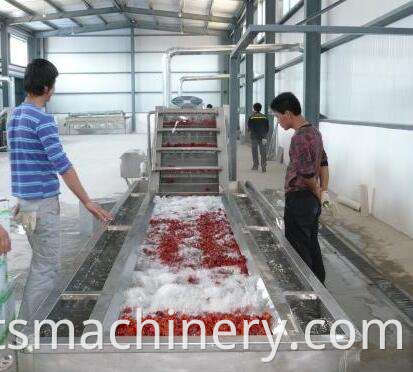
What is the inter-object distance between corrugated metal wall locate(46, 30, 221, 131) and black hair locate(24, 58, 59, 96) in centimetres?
2495

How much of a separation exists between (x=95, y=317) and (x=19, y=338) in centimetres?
40

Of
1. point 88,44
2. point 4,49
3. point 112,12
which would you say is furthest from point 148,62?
point 4,49

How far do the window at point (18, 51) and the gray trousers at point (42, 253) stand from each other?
2400 cm

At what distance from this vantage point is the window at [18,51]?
25077 mm

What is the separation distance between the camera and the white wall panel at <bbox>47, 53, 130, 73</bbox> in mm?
28000

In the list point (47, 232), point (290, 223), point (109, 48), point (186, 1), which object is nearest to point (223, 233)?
point (290, 223)

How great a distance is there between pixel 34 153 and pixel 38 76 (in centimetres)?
48

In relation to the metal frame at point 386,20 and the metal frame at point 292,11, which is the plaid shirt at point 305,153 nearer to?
the metal frame at point 386,20

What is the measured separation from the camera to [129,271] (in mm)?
3424

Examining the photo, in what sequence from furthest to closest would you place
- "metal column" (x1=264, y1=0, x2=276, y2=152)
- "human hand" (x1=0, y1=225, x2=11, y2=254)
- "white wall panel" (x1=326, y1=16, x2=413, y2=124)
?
"metal column" (x1=264, y1=0, x2=276, y2=152)
"white wall panel" (x1=326, y1=16, x2=413, y2=124)
"human hand" (x1=0, y1=225, x2=11, y2=254)

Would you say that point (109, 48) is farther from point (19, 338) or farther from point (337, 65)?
point (19, 338)

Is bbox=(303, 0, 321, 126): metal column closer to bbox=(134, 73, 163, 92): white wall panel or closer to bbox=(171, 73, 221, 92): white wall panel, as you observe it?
bbox=(171, 73, 221, 92): white wall panel

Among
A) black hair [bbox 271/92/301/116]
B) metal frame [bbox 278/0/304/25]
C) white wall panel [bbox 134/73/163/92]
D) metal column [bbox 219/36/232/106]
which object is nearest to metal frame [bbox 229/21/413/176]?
black hair [bbox 271/92/301/116]

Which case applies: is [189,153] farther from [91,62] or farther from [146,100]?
[91,62]
